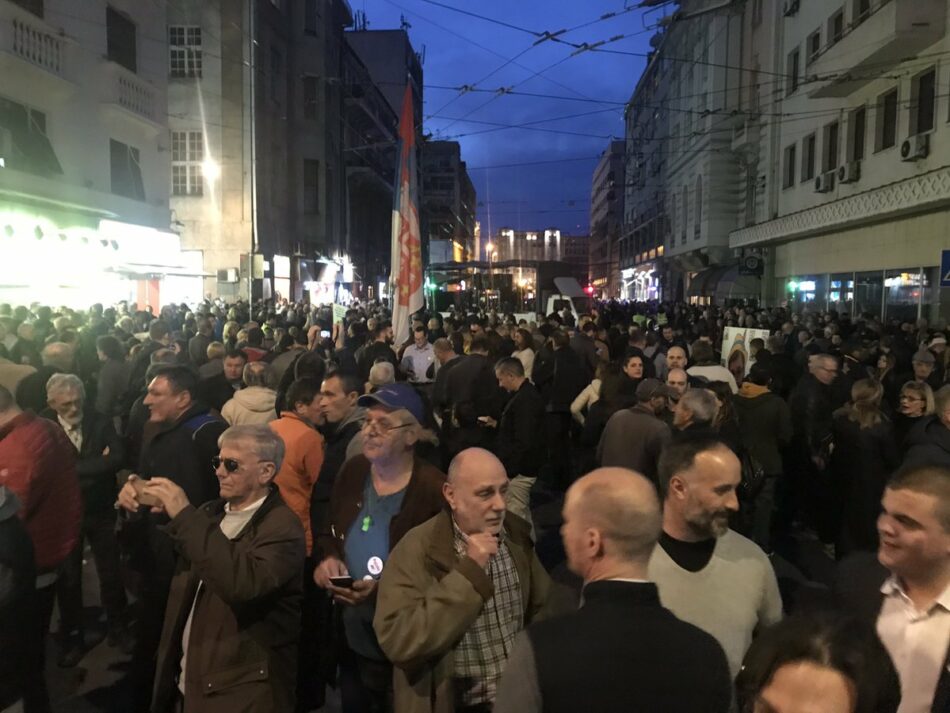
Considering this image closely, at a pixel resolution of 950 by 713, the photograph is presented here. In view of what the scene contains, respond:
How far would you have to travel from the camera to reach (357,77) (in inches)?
1800

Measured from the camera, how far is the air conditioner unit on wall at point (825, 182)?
2189 centimetres

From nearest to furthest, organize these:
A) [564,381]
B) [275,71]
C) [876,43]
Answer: [564,381], [876,43], [275,71]

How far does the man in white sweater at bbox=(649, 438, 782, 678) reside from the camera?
267 centimetres

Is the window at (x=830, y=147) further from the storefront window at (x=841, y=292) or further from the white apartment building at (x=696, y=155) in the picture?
the white apartment building at (x=696, y=155)

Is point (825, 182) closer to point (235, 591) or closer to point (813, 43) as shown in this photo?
point (813, 43)

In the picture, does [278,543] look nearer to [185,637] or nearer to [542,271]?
[185,637]

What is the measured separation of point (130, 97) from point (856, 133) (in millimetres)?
19317

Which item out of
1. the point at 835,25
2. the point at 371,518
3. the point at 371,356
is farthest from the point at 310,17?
the point at 371,518

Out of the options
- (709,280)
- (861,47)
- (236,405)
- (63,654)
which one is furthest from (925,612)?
Result: (709,280)

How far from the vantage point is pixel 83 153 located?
1797 centimetres

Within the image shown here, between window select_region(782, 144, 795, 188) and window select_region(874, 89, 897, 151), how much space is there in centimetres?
674

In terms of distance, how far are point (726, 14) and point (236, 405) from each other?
107 ft

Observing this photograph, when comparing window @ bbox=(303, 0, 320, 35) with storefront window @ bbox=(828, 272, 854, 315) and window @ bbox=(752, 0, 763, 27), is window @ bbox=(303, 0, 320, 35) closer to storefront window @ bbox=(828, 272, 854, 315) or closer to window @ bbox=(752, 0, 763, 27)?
window @ bbox=(752, 0, 763, 27)

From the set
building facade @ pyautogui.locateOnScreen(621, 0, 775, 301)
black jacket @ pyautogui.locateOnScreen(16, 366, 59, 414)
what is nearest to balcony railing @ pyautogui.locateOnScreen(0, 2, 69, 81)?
black jacket @ pyautogui.locateOnScreen(16, 366, 59, 414)
